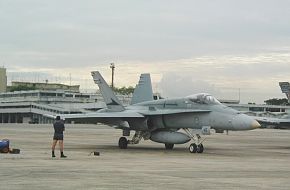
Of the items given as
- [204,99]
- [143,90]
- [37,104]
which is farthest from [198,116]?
[37,104]

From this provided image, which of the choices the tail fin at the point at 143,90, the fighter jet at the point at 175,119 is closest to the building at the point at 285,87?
the tail fin at the point at 143,90

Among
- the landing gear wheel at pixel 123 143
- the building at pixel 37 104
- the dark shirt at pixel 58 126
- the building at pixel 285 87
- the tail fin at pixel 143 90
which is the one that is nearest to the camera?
the dark shirt at pixel 58 126

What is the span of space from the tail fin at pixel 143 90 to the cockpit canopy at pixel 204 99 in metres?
5.64

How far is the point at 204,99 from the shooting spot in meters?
26.6

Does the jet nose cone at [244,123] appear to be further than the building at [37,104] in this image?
No

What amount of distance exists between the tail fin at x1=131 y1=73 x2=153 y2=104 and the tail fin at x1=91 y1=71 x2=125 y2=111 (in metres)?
1.49

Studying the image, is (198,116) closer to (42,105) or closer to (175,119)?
(175,119)

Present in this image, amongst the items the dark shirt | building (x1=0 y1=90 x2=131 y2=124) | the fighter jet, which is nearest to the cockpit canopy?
the fighter jet

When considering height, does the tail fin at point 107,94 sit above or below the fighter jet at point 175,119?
above

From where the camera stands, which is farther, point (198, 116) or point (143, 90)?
point (143, 90)

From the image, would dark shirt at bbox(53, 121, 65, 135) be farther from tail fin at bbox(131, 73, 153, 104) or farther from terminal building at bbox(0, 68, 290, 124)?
terminal building at bbox(0, 68, 290, 124)

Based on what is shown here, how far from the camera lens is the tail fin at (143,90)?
32469mm

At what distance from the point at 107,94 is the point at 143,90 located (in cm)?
217

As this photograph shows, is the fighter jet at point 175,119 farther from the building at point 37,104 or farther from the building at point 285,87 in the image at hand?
the building at point 37,104
